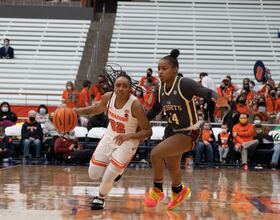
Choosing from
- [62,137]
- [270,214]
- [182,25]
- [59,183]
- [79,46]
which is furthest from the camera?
[182,25]

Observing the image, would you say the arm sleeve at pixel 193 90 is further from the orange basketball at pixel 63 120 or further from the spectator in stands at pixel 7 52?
the spectator in stands at pixel 7 52

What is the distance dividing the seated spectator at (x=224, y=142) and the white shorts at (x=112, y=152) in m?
7.48

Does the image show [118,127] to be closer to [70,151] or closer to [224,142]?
[70,151]

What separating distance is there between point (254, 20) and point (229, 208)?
1881 cm

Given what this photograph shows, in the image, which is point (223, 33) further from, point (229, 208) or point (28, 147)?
point (229, 208)

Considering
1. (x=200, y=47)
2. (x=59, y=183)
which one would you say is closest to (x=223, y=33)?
(x=200, y=47)

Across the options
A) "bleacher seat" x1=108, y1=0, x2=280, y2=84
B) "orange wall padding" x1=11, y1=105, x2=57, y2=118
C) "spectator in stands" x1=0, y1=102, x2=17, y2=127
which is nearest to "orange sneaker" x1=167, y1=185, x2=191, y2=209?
"spectator in stands" x1=0, y1=102, x2=17, y2=127

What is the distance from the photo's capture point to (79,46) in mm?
23078

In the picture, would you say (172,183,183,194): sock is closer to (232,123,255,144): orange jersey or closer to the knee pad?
the knee pad

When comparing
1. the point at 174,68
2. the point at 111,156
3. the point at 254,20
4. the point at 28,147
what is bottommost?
the point at 28,147

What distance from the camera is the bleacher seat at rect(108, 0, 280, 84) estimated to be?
22.2 metres

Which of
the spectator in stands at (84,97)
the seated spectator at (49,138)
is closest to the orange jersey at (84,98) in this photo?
the spectator in stands at (84,97)

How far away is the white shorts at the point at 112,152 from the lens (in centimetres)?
701

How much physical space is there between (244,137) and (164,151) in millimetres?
7638
